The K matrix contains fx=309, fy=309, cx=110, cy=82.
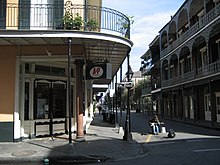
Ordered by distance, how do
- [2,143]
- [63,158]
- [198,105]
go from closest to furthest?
[63,158] → [2,143] → [198,105]

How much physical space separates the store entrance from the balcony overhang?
129cm

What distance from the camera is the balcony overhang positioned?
39.0 ft

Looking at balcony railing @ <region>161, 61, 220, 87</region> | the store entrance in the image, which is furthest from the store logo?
balcony railing @ <region>161, 61, 220, 87</region>

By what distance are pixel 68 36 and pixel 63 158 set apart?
4.69 metres

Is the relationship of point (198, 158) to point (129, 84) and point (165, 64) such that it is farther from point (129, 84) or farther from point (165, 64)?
point (165, 64)

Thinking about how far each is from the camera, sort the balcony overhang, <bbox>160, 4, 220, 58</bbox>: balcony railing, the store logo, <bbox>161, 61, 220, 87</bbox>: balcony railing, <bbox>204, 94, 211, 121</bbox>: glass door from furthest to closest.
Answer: <bbox>204, 94, 211, 121</bbox>: glass door → <bbox>161, 61, 220, 87</bbox>: balcony railing → <bbox>160, 4, 220, 58</bbox>: balcony railing → the store logo → the balcony overhang

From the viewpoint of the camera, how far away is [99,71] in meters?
13.9

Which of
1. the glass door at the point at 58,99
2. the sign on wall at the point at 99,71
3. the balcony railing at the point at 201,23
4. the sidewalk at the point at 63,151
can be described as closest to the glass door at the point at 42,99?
the glass door at the point at 58,99

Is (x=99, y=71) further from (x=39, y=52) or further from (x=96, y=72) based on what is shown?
(x=39, y=52)

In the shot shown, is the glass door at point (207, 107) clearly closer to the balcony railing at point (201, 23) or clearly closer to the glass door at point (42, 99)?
the balcony railing at point (201, 23)

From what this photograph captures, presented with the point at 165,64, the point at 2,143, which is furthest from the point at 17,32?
the point at 165,64

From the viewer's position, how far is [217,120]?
26.8 meters

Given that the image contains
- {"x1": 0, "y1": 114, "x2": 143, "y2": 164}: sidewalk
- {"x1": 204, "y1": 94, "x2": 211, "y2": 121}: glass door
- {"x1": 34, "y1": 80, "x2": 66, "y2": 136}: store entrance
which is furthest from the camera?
{"x1": 204, "y1": 94, "x2": 211, "y2": 121}: glass door

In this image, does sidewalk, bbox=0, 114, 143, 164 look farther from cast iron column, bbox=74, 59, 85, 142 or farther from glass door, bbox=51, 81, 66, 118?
glass door, bbox=51, 81, 66, 118
